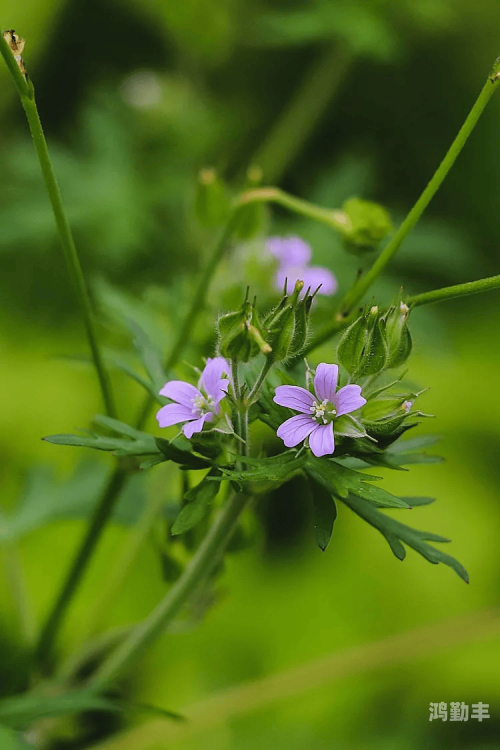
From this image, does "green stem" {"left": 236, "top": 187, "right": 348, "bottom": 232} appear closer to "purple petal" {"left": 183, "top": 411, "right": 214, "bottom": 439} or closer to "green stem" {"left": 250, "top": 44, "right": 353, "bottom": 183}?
"purple petal" {"left": 183, "top": 411, "right": 214, "bottom": 439}

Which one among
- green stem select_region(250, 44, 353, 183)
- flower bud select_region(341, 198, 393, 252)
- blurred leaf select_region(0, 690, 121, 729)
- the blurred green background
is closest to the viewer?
blurred leaf select_region(0, 690, 121, 729)

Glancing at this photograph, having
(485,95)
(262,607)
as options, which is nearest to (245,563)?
(262,607)

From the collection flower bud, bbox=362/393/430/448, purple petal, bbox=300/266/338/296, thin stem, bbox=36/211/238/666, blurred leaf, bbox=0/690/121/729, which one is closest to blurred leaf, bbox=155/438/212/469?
flower bud, bbox=362/393/430/448

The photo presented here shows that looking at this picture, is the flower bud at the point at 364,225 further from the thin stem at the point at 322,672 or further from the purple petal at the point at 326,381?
the thin stem at the point at 322,672

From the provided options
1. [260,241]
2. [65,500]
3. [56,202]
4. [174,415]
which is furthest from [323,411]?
[65,500]

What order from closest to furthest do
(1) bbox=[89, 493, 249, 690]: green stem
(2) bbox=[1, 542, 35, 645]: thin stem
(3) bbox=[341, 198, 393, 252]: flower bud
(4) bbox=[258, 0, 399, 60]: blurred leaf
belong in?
1. (1) bbox=[89, 493, 249, 690]: green stem
2. (3) bbox=[341, 198, 393, 252]: flower bud
3. (2) bbox=[1, 542, 35, 645]: thin stem
4. (4) bbox=[258, 0, 399, 60]: blurred leaf

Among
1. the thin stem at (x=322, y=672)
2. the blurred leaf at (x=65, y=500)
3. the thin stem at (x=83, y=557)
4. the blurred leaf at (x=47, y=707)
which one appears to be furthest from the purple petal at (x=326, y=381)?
the thin stem at (x=322, y=672)
